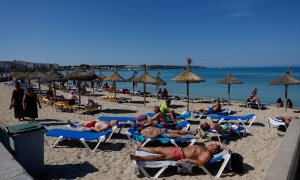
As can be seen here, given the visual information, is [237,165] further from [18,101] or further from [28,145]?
[18,101]

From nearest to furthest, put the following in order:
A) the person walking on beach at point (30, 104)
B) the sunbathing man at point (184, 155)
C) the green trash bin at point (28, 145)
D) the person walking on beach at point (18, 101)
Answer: the green trash bin at point (28, 145), the sunbathing man at point (184, 155), the person walking on beach at point (30, 104), the person walking on beach at point (18, 101)

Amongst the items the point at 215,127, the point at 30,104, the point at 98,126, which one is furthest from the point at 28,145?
the point at 30,104

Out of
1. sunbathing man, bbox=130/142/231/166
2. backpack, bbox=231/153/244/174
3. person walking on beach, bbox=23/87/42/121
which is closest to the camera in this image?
sunbathing man, bbox=130/142/231/166

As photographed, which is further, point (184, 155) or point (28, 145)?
point (184, 155)

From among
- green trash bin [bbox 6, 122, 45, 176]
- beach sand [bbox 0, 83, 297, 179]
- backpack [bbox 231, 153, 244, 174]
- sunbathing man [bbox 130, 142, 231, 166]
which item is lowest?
beach sand [bbox 0, 83, 297, 179]

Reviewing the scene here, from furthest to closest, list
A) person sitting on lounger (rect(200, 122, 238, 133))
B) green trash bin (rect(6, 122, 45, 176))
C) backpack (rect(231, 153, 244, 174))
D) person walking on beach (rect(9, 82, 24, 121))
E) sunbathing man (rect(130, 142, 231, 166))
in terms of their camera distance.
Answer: person walking on beach (rect(9, 82, 24, 121)) < person sitting on lounger (rect(200, 122, 238, 133)) < backpack (rect(231, 153, 244, 174)) < sunbathing man (rect(130, 142, 231, 166)) < green trash bin (rect(6, 122, 45, 176))

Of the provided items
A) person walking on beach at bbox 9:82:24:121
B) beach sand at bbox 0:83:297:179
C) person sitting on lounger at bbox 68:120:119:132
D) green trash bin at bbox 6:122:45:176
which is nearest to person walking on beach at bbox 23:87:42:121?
person walking on beach at bbox 9:82:24:121

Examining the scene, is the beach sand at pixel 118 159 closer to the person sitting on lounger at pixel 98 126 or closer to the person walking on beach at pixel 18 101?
the person sitting on lounger at pixel 98 126

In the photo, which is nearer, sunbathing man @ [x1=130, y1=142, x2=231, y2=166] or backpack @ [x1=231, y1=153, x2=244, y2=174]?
sunbathing man @ [x1=130, y1=142, x2=231, y2=166]

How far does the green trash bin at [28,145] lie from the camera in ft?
13.5

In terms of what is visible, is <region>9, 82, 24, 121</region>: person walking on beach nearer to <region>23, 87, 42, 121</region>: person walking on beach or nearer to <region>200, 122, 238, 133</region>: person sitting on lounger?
<region>23, 87, 42, 121</region>: person walking on beach

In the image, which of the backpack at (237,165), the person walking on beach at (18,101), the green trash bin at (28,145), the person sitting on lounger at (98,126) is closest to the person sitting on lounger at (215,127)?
the backpack at (237,165)

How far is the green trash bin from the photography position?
13.5 ft

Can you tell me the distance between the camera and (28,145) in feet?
13.8
